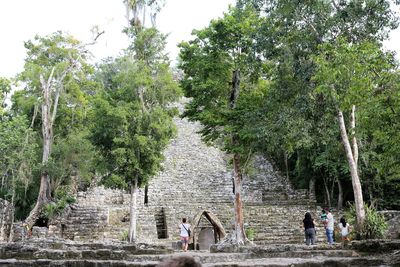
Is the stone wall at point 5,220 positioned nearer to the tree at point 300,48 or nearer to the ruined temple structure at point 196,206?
the ruined temple structure at point 196,206

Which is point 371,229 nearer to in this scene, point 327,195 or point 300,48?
point 300,48

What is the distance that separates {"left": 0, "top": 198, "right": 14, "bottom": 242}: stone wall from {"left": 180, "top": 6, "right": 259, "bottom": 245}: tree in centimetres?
724

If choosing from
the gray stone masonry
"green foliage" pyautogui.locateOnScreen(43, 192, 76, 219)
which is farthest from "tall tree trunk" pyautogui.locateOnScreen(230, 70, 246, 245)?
"green foliage" pyautogui.locateOnScreen(43, 192, 76, 219)

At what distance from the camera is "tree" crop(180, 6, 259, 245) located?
1455 centimetres

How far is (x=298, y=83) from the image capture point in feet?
41.1

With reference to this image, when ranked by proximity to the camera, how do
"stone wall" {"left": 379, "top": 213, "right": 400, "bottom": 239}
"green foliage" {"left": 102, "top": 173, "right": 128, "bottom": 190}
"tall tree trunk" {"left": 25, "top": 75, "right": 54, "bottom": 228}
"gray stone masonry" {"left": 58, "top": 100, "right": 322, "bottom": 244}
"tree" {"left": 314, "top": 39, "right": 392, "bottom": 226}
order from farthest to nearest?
"tall tree trunk" {"left": 25, "top": 75, "right": 54, "bottom": 228} < "gray stone masonry" {"left": 58, "top": 100, "right": 322, "bottom": 244} < "green foliage" {"left": 102, "top": 173, "right": 128, "bottom": 190} < "stone wall" {"left": 379, "top": 213, "right": 400, "bottom": 239} < "tree" {"left": 314, "top": 39, "right": 392, "bottom": 226}

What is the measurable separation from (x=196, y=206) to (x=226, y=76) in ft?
29.4

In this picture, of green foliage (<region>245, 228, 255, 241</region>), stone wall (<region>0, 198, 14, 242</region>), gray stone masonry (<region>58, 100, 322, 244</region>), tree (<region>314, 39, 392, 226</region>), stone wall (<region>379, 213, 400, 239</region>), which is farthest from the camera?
gray stone masonry (<region>58, 100, 322, 244</region>)

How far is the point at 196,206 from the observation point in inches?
878

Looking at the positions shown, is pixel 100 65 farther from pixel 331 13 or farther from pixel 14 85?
pixel 331 13

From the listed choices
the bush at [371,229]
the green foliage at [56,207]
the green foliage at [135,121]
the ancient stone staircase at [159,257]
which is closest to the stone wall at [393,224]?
the bush at [371,229]

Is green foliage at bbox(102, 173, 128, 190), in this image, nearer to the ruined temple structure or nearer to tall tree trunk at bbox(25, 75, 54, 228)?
the ruined temple structure

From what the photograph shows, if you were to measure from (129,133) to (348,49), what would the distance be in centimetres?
930

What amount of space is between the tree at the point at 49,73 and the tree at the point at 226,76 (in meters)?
10.0
